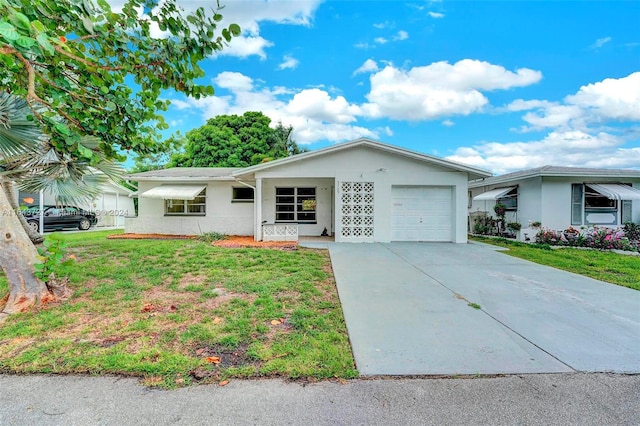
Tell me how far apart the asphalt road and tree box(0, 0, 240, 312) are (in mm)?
2821

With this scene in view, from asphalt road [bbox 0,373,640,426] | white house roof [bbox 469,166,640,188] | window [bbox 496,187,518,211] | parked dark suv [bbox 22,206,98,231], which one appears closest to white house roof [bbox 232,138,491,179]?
white house roof [bbox 469,166,640,188]

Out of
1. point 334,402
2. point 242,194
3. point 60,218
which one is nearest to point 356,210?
point 242,194

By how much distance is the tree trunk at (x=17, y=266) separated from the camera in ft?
15.4

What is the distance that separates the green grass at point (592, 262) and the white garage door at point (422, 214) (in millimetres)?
2552

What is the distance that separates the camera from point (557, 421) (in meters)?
2.25

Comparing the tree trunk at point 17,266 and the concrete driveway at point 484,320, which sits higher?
the tree trunk at point 17,266

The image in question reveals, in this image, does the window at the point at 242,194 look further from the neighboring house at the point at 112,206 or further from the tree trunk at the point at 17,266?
the neighboring house at the point at 112,206

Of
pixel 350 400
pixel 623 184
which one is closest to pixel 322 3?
pixel 350 400

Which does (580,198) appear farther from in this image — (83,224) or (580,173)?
(83,224)

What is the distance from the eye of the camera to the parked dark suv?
17.7 m

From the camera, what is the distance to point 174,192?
1332 cm

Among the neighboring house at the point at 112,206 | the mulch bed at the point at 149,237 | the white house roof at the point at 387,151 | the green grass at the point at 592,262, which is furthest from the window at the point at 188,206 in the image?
the green grass at the point at 592,262

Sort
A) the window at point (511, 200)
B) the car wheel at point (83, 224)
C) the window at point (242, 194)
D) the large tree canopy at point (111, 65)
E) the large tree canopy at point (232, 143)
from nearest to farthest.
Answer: the large tree canopy at point (111, 65), the window at point (242, 194), the window at point (511, 200), the car wheel at point (83, 224), the large tree canopy at point (232, 143)

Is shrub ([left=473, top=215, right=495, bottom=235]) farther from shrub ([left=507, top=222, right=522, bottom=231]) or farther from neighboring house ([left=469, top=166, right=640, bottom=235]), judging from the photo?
neighboring house ([left=469, top=166, right=640, bottom=235])
